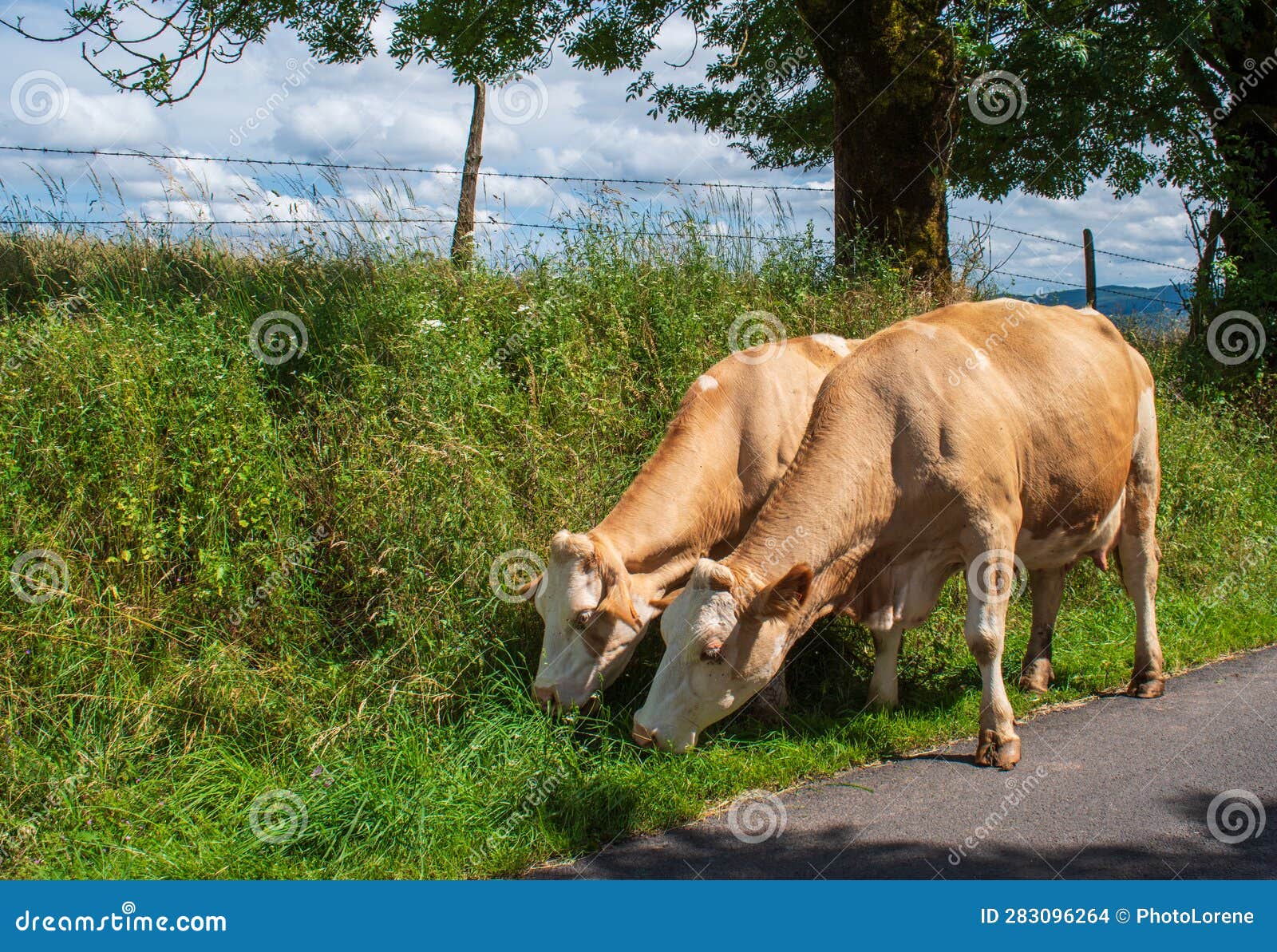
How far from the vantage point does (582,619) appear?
531 cm

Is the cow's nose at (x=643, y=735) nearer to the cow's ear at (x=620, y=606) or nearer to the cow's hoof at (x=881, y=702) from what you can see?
the cow's ear at (x=620, y=606)

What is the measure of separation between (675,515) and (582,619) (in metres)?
0.78

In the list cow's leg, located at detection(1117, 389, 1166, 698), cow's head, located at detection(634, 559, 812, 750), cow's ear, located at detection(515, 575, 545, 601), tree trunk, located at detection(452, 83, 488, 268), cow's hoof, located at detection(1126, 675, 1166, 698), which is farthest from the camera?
tree trunk, located at detection(452, 83, 488, 268)

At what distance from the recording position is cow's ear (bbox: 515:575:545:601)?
571 cm

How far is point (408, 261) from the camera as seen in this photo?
8461mm

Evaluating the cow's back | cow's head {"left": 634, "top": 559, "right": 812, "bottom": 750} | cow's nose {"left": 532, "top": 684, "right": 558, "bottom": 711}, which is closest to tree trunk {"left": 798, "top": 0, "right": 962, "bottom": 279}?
the cow's back

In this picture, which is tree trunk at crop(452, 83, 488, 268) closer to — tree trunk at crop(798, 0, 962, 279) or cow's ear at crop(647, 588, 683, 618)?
tree trunk at crop(798, 0, 962, 279)

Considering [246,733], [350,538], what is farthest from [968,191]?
[246,733]

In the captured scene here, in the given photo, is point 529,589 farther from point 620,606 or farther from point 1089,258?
point 1089,258

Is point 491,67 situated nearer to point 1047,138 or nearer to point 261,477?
point 261,477

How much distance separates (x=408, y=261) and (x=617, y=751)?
471 centimetres

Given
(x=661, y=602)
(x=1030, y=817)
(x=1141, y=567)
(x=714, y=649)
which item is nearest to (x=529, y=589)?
(x=661, y=602)

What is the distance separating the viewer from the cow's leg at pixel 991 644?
5.25m

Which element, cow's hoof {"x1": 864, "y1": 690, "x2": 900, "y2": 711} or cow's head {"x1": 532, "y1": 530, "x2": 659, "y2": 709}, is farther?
cow's hoof {"x1": 864, "y1": 690, "x2": 900, "y2": 711}
